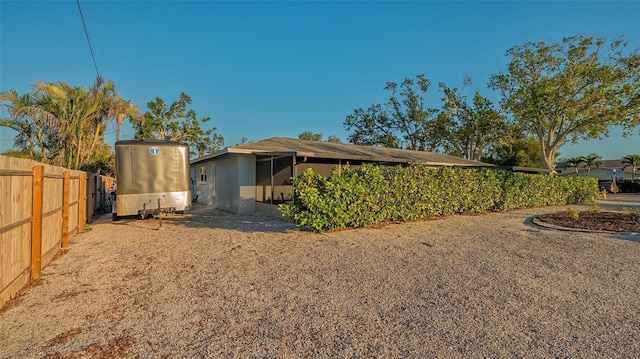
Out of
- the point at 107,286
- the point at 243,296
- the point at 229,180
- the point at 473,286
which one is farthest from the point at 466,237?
the point at 229,180

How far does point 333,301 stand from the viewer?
3.51 m

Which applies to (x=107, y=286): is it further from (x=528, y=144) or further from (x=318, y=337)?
(x=528, y=144)

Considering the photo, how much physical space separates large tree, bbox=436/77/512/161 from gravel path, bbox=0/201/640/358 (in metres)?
20.7

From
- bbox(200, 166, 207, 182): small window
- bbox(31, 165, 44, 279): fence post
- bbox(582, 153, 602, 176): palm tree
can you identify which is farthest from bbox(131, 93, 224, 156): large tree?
bbox(582, 153, 602, 176): palm tree

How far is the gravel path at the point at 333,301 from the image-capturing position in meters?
2.59

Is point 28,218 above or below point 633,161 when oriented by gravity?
below

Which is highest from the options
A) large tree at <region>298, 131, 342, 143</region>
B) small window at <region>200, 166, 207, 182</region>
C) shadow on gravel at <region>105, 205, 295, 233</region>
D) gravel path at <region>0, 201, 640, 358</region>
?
large tree at <region>298, 131, 342, 143</region>

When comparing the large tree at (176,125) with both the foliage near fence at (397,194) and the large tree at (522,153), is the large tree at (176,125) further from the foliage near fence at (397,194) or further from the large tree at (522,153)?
the large tree at (522,153)

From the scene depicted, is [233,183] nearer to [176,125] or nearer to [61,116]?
[61,116]

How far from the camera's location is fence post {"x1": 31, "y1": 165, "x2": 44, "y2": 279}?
12.9ft

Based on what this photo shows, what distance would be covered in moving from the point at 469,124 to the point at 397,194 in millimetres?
21660

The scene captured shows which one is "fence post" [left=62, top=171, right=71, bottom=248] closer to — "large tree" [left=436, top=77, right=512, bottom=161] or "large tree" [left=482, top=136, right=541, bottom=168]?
"large tree" [left=436, top=77, right=512, bottom=161]

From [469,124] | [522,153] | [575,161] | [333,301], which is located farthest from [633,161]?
[333,301]

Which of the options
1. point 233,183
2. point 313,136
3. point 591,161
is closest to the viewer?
point 233,183
